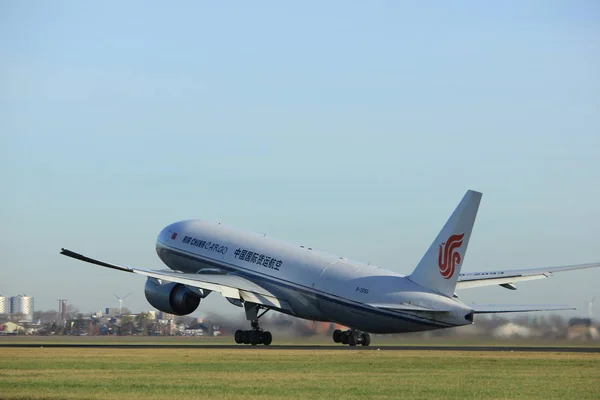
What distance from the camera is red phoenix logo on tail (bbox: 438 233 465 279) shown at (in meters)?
58.6

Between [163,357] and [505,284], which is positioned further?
[505,284]

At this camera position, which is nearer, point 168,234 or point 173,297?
point 173,297

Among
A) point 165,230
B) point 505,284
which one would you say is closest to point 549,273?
point 505,284

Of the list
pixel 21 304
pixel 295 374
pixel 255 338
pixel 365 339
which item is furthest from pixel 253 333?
pixel 21 304

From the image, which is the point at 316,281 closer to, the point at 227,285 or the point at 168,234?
the point at 227,285

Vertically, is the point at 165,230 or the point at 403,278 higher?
the point at 165,230

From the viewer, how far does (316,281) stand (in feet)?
216

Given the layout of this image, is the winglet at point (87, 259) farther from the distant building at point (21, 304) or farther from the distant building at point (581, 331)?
the distant building at point (21, 304)

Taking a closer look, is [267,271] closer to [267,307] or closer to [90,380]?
[267,307]

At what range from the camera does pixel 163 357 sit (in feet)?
169

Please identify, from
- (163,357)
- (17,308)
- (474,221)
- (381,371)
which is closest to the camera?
(381,371)

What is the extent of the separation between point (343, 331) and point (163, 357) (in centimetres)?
1919

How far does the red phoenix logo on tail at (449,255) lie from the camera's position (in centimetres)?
5859

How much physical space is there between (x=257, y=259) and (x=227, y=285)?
3.88 meters
